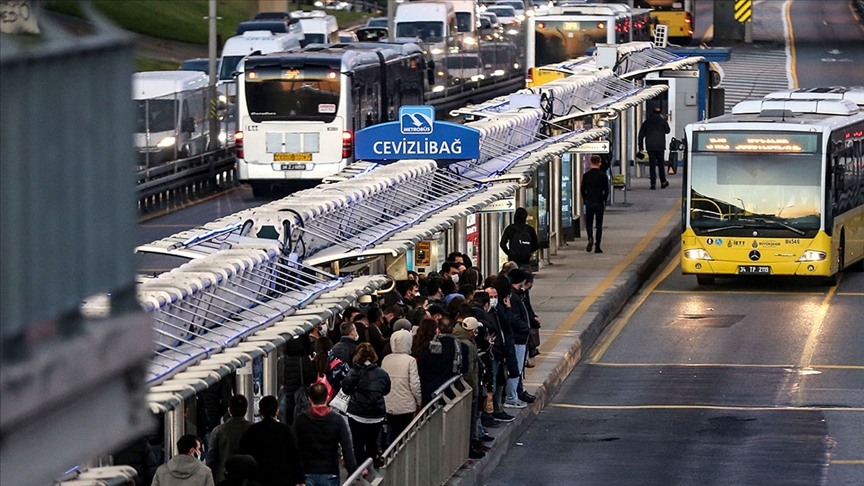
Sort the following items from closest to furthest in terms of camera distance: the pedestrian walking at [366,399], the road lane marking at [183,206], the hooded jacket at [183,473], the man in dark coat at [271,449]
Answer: the hooded jacket at [183,473] < the man in dark coat at [271,449] < the pedestrian walking at [366,399] < the road lane marking at [183,206]

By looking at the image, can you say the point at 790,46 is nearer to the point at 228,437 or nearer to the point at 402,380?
the point at 402,380

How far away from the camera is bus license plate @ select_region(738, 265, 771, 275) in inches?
1077

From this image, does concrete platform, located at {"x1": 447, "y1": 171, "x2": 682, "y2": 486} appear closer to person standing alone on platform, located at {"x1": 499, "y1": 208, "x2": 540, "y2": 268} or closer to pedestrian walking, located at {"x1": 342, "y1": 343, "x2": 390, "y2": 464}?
person standing alone on platform, located at {"x1": 499, "y1": 208, "x2": 540, "y2": 268}

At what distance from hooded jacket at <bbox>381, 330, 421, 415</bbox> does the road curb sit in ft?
3.06

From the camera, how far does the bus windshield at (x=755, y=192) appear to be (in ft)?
90.1

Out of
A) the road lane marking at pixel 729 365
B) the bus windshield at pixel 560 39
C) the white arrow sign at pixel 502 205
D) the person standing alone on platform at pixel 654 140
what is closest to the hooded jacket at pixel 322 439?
the white arrow sign at pixel 502 205

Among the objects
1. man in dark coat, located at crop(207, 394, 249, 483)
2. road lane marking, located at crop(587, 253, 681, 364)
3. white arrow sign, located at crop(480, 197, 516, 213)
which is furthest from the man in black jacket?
road lane marking, located at crop(587, 253, 681, 364)

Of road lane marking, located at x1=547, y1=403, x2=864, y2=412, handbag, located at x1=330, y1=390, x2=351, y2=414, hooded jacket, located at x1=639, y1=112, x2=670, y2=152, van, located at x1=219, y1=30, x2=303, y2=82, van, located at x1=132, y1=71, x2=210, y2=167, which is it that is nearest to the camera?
handbag, located at x1=330, y1=390, x2=351, y2=414

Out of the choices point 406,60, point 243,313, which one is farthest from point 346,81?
point 243,313

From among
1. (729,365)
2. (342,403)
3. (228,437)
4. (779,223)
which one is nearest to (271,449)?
(228,437)

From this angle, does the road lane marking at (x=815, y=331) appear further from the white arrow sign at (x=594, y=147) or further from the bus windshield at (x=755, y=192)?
the white arrow sign at (x=594, y=147)

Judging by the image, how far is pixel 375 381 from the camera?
1355 centimetres

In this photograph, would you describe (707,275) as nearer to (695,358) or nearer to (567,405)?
(695,358)

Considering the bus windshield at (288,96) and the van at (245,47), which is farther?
the van at (245,47)
